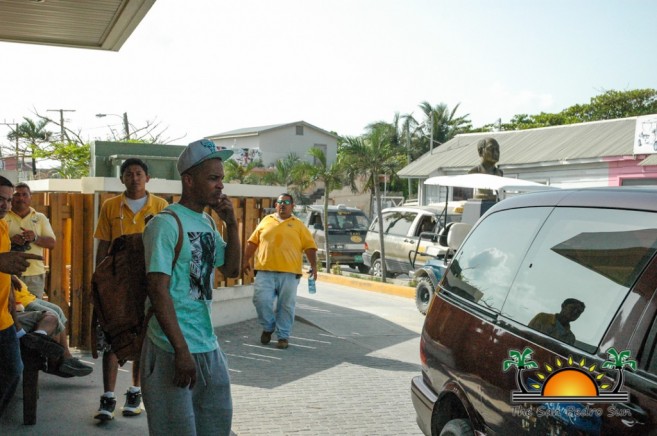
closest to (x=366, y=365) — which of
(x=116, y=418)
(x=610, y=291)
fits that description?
(x=116, y=418)

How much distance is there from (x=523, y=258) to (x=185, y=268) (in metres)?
1.61

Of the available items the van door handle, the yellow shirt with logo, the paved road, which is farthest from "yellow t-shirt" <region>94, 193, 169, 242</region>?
the van door handle

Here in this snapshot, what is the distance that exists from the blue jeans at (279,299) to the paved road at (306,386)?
0.27 m

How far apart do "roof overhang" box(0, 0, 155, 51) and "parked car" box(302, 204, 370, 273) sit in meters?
14.0

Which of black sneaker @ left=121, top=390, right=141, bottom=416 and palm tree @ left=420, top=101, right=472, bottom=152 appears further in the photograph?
palm tree @ left=420, top=101, right=472, bottom=152

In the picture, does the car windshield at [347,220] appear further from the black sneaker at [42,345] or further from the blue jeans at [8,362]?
the blue jeans at [8,362]

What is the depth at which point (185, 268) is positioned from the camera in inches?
144

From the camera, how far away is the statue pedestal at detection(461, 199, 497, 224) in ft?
34.3

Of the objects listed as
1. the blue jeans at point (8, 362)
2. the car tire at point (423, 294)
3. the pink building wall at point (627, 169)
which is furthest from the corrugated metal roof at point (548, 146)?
the blue jeans at point (8, 362)

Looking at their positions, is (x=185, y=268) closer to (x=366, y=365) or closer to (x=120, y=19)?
(x=366, y=365)

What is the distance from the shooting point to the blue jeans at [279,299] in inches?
360

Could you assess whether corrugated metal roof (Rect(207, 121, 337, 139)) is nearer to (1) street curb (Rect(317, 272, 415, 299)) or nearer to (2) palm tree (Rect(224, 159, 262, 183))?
(2) palm tree (Rect(224, 159, 262, 183))

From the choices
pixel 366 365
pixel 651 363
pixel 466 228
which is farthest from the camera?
pixel 366 365

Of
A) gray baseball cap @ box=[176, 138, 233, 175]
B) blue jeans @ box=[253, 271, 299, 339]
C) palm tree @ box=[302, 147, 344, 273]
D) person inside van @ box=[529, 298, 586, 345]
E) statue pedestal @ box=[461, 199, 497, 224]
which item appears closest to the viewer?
person inside van @ box=[529, 298, 586, 345]
